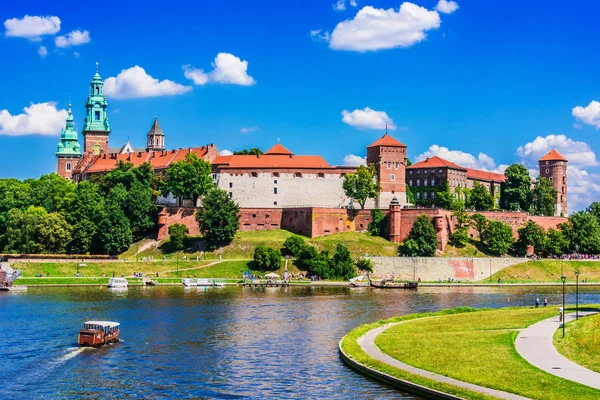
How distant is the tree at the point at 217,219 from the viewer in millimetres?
92875

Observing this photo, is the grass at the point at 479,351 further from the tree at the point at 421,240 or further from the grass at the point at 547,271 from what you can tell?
the grass at the point at 547,271

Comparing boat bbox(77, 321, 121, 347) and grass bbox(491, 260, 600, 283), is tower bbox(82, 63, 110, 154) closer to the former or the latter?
grass bbox(491, 260, 600, 283)

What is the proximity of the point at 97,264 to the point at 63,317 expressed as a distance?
3340 centimetres

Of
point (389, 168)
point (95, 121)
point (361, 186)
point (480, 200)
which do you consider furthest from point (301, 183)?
point (95, 121)

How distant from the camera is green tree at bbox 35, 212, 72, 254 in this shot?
91.4 metres

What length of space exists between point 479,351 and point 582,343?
16.3 feet

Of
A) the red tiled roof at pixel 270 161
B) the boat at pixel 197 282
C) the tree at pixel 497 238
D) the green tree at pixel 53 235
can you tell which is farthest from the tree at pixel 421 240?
the green tree at pixel 53 235

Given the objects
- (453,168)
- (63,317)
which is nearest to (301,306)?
(63,317)

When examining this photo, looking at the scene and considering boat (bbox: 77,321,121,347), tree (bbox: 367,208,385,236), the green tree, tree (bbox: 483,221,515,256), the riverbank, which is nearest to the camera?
the riverbank

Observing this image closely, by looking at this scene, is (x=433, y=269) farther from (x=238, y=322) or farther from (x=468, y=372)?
(x=468, y=372)

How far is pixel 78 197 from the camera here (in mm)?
96812

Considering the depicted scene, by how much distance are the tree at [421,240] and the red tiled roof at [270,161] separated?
18.8m

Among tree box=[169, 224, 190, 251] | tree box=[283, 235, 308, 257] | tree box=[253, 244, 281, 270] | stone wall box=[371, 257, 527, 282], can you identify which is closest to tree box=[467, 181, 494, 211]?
stone wall box=[371, 257, 527, 282]

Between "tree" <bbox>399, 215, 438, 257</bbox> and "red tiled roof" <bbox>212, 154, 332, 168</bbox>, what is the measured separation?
18809 millimetres
